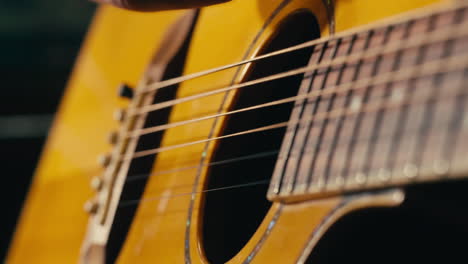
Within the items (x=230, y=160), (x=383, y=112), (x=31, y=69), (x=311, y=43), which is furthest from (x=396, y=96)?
(x=31, y=69)

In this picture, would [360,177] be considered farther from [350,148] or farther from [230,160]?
[230,160]

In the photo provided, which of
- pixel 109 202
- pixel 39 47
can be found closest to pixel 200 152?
pixel 109 202

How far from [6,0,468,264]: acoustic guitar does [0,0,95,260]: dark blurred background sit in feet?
2.60

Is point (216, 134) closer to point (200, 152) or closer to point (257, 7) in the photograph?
point (200, 152)

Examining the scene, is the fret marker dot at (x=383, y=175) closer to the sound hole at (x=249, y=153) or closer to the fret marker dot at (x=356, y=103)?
the fret marker dot at (x=356, y=103)

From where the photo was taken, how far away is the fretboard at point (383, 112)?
0.35 metres

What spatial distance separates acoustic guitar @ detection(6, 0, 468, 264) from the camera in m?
0.39

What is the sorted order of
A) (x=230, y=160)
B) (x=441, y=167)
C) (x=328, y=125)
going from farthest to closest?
(x=230, y=160), (x=328, y=125), (x=441, y=167)

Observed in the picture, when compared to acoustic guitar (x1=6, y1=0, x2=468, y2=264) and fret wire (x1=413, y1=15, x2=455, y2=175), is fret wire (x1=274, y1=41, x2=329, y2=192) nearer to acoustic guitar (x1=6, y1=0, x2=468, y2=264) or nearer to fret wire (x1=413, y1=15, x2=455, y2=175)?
acoustic guitar (x1=6, y1=0, x2=468, y2=264)

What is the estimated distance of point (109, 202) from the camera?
713 millimetres

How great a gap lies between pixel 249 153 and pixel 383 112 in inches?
10.8

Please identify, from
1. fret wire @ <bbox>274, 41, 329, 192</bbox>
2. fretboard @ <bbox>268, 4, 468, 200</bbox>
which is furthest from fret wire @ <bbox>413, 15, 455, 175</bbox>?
fret wire @ <bbox>274, 41, 329, 192</bbox>

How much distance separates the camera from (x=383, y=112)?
398 mm

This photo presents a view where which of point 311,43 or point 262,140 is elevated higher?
point 311,43
